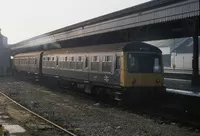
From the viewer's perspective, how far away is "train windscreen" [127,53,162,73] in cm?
1507

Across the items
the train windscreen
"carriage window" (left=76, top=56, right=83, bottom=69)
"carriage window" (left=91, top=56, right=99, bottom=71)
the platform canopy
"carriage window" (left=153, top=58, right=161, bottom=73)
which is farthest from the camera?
"carriage window" (left=76, top=56, right=83, bottom=69)

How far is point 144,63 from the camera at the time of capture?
15.5 meters

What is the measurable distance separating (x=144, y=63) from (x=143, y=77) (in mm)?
700

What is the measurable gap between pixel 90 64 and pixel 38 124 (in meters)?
7.36

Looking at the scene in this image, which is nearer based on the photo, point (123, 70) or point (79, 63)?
point (123, 70)

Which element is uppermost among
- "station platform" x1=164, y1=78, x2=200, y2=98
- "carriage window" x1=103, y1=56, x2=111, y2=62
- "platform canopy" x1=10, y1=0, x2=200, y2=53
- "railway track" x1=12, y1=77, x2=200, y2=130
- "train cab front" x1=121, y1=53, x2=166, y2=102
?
"platform canopy" x1=10, y1=0, x2=200, y2=53

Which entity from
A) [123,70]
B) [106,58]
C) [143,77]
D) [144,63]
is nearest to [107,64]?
[106,58]

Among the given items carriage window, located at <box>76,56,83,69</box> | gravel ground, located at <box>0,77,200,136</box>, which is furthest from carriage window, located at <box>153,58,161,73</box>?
carriage window, located at <box>76,56,83,69</box>

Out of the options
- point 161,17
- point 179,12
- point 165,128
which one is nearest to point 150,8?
point 161,17

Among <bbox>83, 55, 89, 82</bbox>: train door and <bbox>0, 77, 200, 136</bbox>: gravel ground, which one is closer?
<bbox>0, 77, 200, 136</bbox>: gravel ground

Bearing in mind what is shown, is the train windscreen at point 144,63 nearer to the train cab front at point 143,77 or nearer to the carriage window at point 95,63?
the train cab front at point 143,77

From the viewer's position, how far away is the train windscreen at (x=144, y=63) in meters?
15.1

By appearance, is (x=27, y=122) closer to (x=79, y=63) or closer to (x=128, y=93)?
(x=128, y=93)

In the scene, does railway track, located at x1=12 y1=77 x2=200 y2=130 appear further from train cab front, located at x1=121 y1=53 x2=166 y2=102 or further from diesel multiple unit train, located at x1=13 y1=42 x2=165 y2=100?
diesel multiple unit train, located at x1=13 y1=42 x2=165 y2=100
